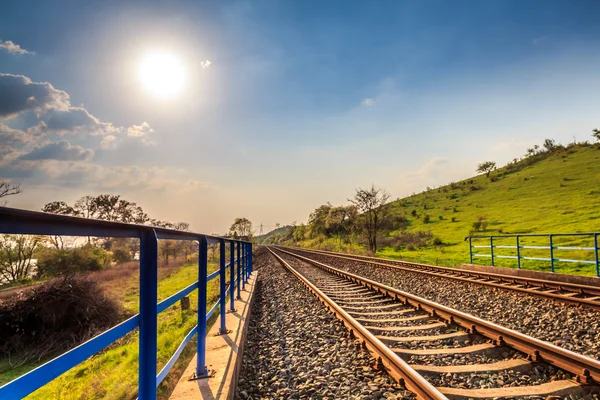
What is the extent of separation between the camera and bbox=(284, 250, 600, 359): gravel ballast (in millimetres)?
5535

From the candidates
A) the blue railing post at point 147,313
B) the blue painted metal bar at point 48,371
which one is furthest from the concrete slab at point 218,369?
the blue painted metal bar at point 48,371

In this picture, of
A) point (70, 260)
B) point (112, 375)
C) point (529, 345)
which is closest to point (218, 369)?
point (112, 375)

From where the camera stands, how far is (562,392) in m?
3.69

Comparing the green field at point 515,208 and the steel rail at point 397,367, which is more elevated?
the green field at point 515,208

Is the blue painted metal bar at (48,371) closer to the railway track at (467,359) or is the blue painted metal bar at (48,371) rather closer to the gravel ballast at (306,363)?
the gravel ballast at (306,363)

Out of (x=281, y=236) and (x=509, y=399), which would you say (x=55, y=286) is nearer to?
(x=509, y=399)

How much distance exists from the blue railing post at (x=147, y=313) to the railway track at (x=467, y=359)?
2614mm

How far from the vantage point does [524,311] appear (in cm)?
720

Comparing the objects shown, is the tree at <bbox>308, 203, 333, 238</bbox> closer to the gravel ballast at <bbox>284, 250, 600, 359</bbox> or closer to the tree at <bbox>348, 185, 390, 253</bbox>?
the tree at <bbox>348, 185, 390, 253</bbox>

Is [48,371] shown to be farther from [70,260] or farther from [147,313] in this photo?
[70,260]

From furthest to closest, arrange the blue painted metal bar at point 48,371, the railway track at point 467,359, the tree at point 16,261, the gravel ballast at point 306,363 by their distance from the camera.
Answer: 1. the tree at point 16,261
2. the gravel ballast at point 306,363
3. the railway track at point 467,359
4. the blue painted metal bar at point 48,371

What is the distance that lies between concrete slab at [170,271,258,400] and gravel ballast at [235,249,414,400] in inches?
8.4

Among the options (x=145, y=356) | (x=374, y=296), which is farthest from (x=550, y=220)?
(x=145, y=356)

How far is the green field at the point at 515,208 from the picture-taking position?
23734 mm
